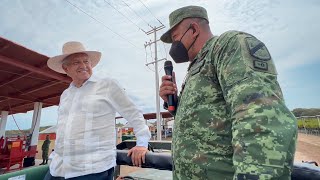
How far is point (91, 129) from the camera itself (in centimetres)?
185

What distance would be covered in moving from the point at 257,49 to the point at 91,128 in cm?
144

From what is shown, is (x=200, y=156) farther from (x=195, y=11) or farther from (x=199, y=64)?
(x=195, y=11)

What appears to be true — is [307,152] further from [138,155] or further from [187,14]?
[187,14]

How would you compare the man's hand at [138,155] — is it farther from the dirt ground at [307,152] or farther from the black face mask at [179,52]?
the dirt ground at [307,152]

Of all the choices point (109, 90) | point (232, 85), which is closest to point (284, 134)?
point (232, 85)

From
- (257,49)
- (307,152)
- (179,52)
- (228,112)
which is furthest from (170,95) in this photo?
(307,152)

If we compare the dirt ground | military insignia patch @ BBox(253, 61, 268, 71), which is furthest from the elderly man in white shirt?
the dirt ground

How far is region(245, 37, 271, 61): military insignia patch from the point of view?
2.77 ft

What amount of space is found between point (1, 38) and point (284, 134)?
235 inches

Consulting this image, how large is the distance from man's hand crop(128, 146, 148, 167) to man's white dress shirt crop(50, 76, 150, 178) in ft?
0.28

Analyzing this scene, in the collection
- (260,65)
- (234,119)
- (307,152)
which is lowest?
(307,152)

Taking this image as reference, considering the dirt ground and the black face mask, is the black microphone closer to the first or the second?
the black face mask

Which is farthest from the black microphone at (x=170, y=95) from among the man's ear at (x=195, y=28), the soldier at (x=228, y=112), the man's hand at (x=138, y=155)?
the man's hand at (x=138, y=155)

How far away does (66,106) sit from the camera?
82.0 inches
